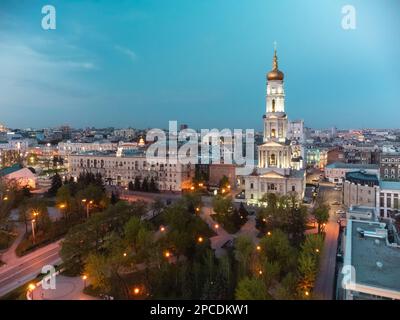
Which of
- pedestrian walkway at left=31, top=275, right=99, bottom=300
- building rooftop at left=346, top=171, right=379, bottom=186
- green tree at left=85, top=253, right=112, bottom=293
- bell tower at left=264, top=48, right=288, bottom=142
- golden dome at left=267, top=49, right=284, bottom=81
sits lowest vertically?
pedestrian walkway at left=31, top=275, right=99, bottom=300

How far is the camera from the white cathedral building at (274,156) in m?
21.8

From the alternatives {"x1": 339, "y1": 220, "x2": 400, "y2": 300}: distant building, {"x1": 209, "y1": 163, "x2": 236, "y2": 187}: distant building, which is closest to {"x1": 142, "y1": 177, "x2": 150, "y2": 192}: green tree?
{"x1": 209, "y1": 163, "x2": 236, "y2": 187}: distant building

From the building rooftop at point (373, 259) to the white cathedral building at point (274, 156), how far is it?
8.98 meters

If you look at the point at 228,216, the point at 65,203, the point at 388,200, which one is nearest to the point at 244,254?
the point at 228,216

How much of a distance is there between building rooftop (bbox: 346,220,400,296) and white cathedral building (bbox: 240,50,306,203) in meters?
8.98

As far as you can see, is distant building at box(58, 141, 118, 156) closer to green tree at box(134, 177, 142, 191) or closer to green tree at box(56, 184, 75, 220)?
green tree at box(134, 177, 142, 191)

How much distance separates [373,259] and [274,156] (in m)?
13.0

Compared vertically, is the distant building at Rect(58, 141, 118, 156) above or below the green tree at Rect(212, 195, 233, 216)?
above

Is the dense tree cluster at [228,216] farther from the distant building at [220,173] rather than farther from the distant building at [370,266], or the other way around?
the distant building at [220,173]

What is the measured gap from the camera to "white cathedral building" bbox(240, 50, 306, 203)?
21812mm

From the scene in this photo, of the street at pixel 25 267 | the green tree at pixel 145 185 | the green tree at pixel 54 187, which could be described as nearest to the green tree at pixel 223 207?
the street at pixel 25 267
